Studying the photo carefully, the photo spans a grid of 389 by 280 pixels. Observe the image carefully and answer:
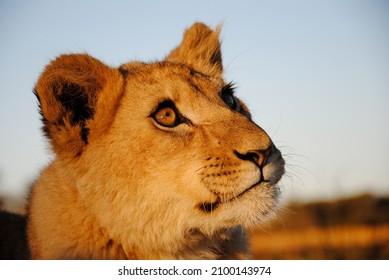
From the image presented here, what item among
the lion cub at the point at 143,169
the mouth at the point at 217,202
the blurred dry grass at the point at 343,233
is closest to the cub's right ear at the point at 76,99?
the lion cub at the point at 143,169

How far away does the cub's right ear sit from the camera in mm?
3838

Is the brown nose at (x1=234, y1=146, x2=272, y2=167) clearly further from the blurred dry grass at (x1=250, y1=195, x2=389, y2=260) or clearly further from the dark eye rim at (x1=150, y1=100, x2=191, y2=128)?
the blurred dry grass at (x1=250, y1=195, x2=389, y2=260)

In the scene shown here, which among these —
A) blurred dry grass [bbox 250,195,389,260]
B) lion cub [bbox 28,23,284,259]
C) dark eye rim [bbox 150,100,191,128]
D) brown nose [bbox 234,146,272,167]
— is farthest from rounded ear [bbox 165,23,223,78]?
blurred dry grass [bbox 250,195,389,260]

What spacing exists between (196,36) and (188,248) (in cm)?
229

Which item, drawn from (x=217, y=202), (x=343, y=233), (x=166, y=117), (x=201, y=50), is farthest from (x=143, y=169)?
(x=343, y=233)

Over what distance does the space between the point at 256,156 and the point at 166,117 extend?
0.77 meters

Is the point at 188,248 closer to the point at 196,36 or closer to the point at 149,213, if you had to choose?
the point at 149,213

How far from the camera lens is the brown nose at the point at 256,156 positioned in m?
3.60

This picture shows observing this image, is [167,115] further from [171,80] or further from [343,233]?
[343,233]

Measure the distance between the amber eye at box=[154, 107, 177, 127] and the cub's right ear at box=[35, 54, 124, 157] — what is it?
0.36 meters

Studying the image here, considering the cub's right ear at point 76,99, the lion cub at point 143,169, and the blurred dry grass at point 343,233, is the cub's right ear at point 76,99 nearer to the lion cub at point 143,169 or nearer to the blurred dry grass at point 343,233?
the lion cub at point 143,169

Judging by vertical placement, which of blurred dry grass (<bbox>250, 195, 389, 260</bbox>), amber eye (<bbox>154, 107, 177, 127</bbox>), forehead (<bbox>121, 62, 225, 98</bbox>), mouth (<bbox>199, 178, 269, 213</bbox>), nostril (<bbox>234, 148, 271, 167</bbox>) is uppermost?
forehead (<bbox>121, 62, 225, 98</bbox>)

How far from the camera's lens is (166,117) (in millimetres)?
3996

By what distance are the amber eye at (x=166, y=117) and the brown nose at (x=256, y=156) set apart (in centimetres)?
59
